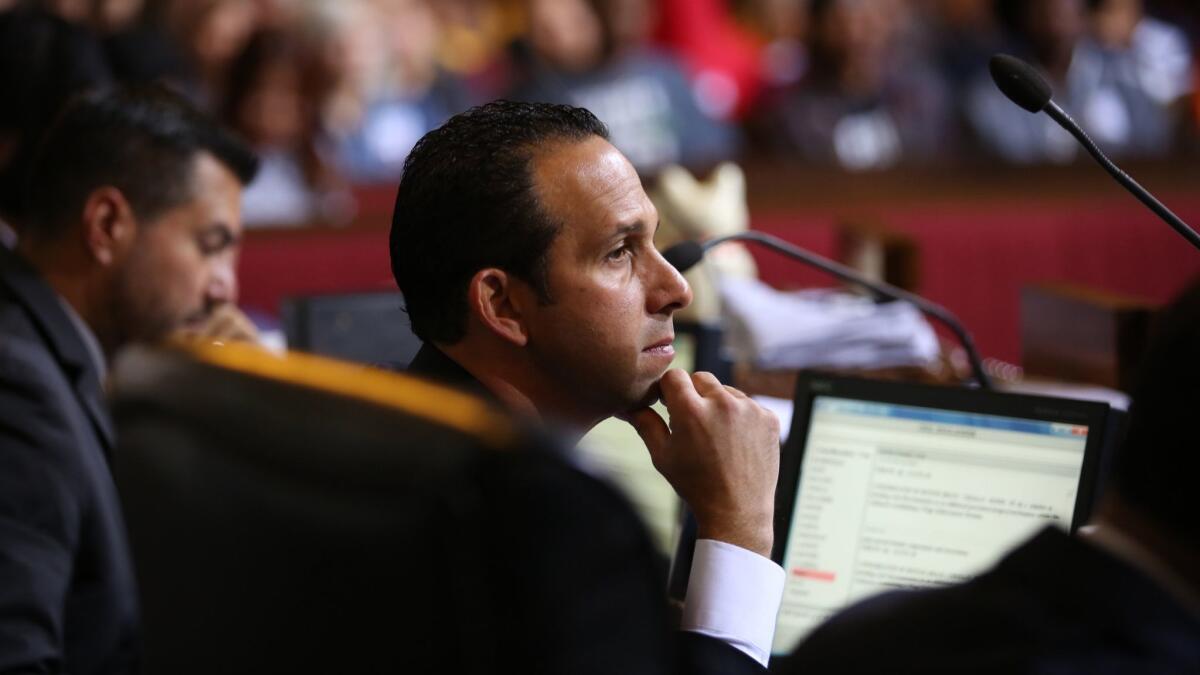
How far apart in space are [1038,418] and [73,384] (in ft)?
3.36

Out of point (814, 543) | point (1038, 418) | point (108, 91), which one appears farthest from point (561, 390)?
point (108, 91)

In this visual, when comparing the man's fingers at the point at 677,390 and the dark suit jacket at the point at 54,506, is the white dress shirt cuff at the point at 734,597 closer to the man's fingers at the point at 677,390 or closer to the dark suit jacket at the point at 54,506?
the man's fingers at the point at 677,390

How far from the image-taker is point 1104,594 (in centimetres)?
77

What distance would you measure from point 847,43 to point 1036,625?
4034mm

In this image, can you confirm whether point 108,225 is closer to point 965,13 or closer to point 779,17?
point 779,17

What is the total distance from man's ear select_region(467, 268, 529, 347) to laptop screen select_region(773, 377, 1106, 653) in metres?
0.33

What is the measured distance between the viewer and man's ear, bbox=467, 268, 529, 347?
1287 millimetres

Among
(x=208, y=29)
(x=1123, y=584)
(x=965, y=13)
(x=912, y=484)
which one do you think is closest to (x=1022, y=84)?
(x=912, y=484)

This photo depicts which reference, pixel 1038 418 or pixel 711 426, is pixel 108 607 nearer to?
pixel 711 426

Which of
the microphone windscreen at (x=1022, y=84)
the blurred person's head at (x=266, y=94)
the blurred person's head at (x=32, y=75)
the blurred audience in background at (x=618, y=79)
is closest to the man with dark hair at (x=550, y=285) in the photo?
the microphone windscreen at (x=1022, y=84)

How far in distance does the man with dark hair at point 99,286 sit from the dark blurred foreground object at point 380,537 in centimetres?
67

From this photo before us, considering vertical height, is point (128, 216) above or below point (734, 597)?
above

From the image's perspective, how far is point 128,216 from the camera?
6.23 feet

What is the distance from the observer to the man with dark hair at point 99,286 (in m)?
1.50
